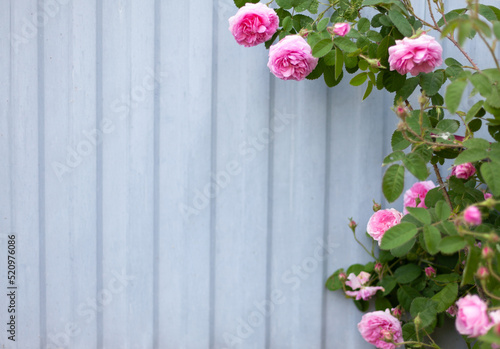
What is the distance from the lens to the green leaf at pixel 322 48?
112 centimetres

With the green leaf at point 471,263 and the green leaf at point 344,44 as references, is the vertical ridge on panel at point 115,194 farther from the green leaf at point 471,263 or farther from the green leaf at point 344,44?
the green leaf at point 471,263

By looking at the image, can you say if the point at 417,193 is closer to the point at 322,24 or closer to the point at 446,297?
the point at 446,297

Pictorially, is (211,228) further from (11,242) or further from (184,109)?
(11,242)

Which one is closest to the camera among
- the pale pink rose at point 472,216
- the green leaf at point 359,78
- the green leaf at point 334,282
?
the pale pink rose at point 472,216

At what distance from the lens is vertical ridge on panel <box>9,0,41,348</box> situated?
1.41m

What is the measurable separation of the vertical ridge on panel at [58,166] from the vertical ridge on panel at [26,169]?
0.03m

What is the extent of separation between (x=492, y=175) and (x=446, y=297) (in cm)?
37

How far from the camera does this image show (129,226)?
1411mm

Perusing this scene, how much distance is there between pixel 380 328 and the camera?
1.22 meters

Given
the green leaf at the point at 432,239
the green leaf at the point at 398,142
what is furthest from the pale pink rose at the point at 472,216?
the green leaf at the point at 398,142

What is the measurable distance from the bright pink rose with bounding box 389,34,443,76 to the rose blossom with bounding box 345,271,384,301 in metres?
0.58

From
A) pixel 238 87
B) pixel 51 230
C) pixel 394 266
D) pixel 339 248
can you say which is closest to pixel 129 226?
pixel 51 230

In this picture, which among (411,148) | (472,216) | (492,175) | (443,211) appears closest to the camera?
(472,216)

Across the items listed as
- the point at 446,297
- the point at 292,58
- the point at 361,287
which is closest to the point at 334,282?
the point at 361,287
